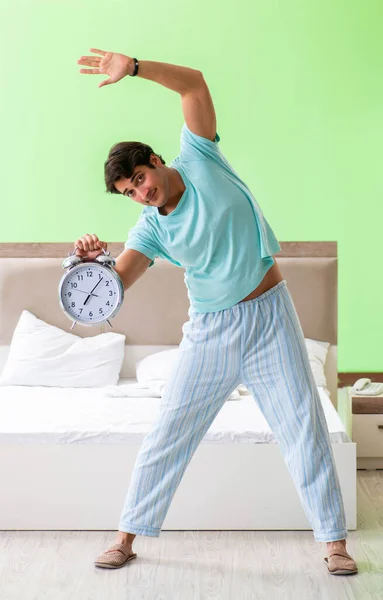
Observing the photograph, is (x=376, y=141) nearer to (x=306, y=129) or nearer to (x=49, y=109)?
(x=306, y=129)

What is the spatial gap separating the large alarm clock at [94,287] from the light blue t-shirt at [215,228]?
19 centimetres

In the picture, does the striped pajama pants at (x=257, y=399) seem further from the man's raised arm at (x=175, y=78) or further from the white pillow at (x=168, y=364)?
the white pillow at (x=168, y=364)

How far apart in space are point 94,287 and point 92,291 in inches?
0.5

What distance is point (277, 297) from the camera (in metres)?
2.44

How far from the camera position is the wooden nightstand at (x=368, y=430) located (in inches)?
147

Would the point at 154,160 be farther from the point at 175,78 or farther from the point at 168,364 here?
the point at 168,364

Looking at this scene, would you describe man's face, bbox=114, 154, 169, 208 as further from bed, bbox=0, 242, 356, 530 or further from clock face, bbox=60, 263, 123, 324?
bed, bbox=0, 242, 356, 530

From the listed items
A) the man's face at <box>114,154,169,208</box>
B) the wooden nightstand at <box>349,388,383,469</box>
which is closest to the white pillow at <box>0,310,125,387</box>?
the wooden nightstand at <box>349,388,383,469</box>

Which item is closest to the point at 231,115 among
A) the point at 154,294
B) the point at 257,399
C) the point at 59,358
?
the point at 154,294

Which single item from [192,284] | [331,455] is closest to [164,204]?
[192,284]

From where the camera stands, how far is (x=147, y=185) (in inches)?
89.5

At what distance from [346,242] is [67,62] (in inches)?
69.0

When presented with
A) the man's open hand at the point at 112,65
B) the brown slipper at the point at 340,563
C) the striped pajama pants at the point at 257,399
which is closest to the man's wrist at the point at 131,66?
the man's open hand at the point at 112,65

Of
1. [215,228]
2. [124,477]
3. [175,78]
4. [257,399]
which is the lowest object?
[124,477]
